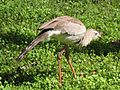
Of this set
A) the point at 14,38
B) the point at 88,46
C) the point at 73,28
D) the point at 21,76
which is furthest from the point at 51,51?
the point at 73,28

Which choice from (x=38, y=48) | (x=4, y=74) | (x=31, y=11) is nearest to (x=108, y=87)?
(x=4, y=74)

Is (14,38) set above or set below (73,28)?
below

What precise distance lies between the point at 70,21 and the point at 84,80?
0.95 metres

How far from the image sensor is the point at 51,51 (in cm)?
869

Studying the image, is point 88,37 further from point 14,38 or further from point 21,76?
point 14,38

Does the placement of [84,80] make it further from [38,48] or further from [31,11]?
[31,11]

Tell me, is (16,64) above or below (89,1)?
above

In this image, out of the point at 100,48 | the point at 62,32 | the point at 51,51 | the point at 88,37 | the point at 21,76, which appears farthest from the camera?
the point at 100,48

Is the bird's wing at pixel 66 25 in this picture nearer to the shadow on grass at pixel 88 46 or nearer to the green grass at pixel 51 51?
the green grass at pixel 51 51

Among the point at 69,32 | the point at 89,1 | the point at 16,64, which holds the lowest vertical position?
the point at 89,1

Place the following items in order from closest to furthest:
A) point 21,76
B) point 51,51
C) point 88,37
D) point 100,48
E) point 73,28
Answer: point 73,28 < point 21,76 < point 88,37 < point 51,51 < point 100,48

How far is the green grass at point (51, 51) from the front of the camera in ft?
23.4

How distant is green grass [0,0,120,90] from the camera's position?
7.13 meters

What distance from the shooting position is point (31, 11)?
11.4 metres
